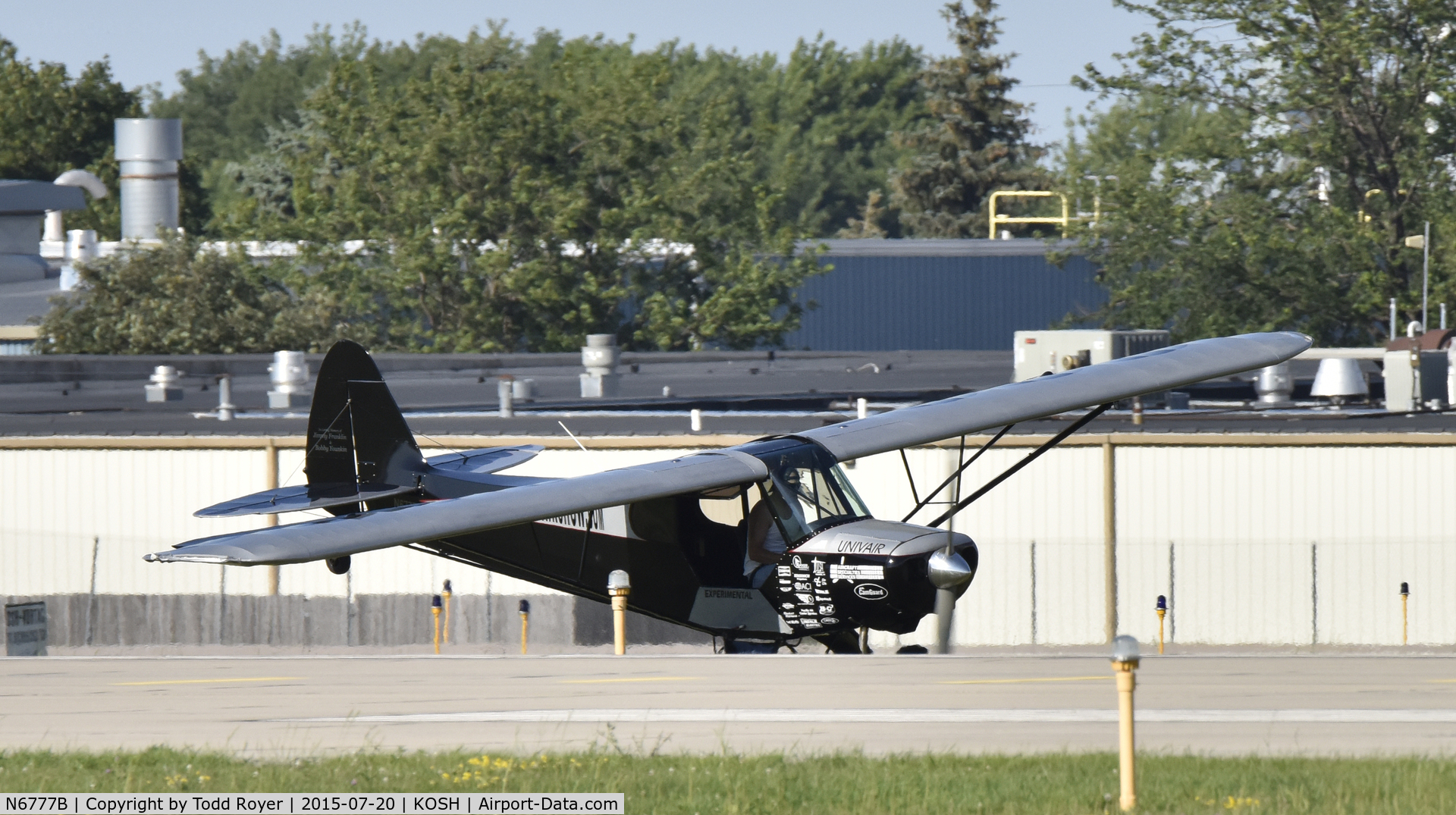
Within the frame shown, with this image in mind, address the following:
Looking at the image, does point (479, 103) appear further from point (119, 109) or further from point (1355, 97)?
point (119, 109)

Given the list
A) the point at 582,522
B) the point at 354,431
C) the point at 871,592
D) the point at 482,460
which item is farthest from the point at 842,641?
the point at 354,431

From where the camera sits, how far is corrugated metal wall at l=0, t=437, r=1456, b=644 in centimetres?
2405

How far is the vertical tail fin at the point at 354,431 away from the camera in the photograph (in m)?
18.9

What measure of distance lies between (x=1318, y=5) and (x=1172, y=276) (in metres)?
8.58

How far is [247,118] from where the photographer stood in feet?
443

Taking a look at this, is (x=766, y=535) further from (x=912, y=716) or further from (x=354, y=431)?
(x=354, y=431)

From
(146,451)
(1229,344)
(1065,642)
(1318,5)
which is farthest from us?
(1318,5)

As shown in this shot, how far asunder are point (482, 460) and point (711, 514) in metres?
4.54

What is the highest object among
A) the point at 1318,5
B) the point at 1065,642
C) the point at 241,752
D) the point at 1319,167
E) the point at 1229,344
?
the point at 1318,5

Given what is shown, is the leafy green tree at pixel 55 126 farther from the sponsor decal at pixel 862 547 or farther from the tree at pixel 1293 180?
the sponsor decal at pixel 862 547

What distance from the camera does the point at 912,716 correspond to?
444 inches

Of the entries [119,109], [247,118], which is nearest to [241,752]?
[119,109]

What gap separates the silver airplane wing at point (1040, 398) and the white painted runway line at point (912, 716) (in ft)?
19.3

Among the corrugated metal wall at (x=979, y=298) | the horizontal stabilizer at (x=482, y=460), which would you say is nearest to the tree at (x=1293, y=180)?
the corrugated metal wall at (x=979, y=298)
